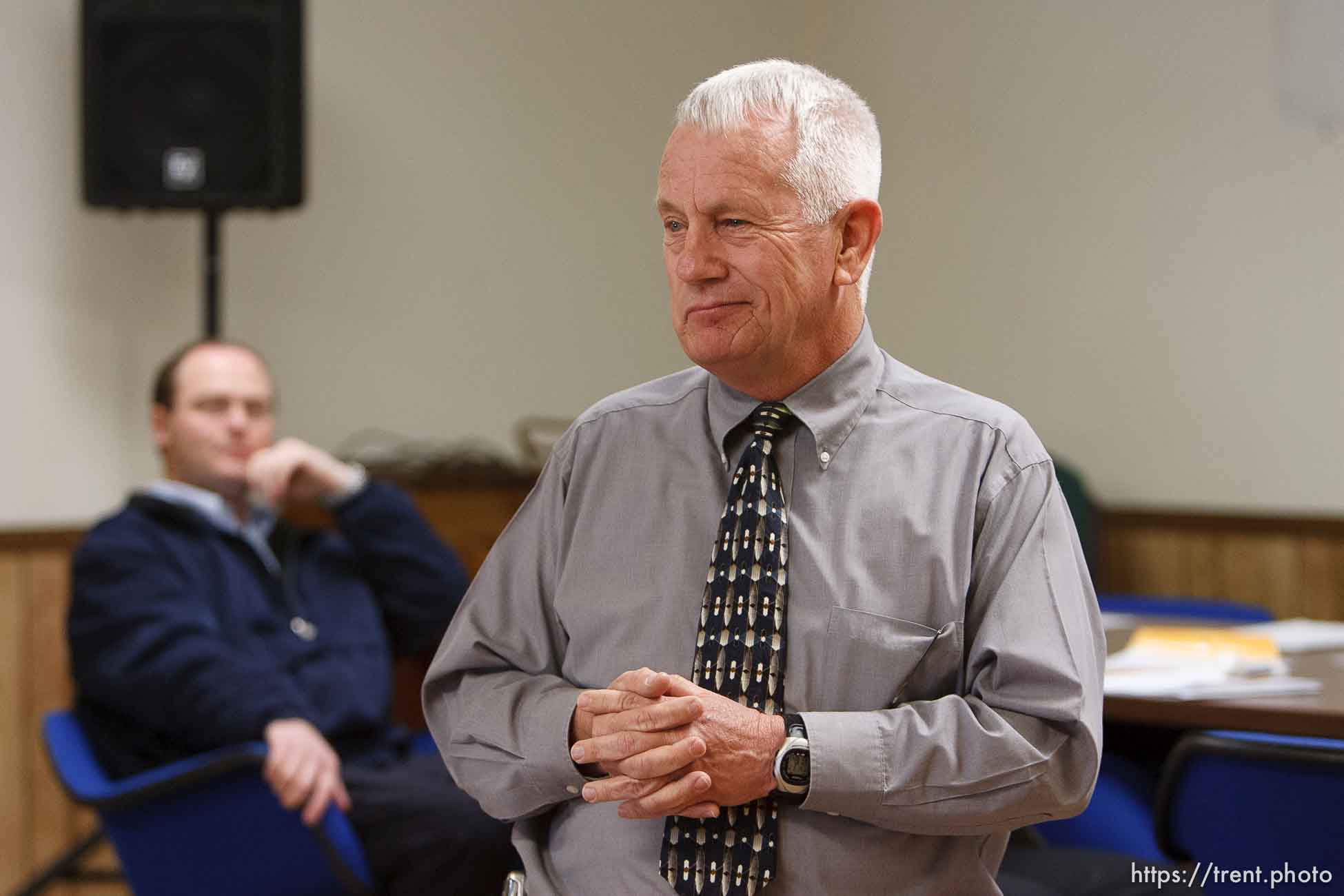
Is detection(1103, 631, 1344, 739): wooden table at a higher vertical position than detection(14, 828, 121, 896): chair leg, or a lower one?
higher

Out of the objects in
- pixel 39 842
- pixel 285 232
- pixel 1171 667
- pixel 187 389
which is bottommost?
pixel 39 842

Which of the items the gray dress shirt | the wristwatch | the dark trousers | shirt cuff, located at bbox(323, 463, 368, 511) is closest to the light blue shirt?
shirt cuff, located at bbox(323, 463, 368, 511)

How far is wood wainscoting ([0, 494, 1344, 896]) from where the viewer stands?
10.9 feet

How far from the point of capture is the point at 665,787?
127 cm

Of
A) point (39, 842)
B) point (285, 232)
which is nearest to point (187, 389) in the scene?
point (285, 232)

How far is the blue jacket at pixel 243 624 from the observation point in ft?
7.98

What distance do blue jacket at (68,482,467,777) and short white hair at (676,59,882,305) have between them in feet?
4.80

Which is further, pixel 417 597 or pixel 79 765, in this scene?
pixel 417 597

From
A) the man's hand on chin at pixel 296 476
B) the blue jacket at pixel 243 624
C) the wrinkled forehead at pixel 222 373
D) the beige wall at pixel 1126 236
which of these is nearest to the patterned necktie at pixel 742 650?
the blue jacket at pixel 243 624

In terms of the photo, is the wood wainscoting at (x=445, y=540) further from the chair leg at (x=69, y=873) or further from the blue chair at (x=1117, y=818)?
the blue chair at (x=1117, y=818)

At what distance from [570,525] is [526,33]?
291 centimetres

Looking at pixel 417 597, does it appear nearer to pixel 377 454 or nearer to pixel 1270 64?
pixel 377 454

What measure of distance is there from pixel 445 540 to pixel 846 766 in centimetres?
229

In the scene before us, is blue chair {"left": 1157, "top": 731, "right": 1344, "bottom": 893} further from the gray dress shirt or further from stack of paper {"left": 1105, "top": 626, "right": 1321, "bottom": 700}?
the gray dress shirt
